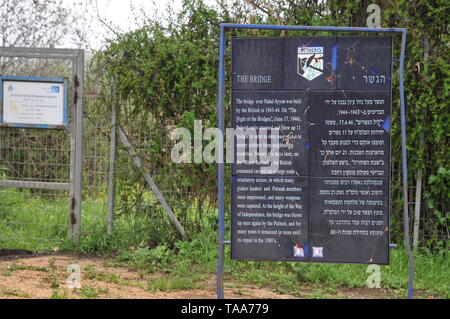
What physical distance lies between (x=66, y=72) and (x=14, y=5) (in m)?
3.46

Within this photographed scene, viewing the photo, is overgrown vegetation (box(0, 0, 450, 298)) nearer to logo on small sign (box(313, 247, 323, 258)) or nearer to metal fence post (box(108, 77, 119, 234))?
metal fence post (box(108, 77, 119, 234))

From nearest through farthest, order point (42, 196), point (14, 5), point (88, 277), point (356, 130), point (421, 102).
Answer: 1. point (356, 130)
2. point (88, 277)
3. point (421, 102)
4. point (42, 196)
5. point (14, 5)

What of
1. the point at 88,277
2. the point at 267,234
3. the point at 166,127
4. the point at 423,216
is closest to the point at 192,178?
the point at 166,127

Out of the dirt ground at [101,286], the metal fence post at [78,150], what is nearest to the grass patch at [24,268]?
the dirt ground at [101,286]

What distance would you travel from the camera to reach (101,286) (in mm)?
5797

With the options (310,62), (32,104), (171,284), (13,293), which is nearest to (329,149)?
(310,62)

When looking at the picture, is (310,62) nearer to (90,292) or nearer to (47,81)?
(90,292)

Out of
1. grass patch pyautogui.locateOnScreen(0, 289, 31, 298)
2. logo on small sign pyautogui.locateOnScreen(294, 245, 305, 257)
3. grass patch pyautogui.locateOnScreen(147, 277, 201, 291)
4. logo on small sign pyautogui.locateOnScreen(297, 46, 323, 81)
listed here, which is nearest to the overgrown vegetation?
grass patch pyautogui.locateOnScreen(147, 277, 201, 291)

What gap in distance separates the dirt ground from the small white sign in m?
1.80

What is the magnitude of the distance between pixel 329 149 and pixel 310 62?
76 cm

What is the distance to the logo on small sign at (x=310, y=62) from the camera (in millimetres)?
4781

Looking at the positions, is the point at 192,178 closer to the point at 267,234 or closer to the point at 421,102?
the point at 267,234

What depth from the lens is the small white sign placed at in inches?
285

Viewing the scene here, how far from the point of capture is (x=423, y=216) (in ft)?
22.6
